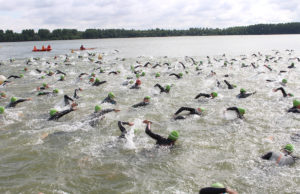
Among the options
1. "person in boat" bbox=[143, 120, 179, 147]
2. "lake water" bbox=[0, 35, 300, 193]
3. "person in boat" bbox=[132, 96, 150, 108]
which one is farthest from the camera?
"person in boat" bbox=[132, 96, 150, 108]

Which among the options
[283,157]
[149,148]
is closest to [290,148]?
[283,157]

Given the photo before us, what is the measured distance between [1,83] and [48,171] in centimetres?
1566

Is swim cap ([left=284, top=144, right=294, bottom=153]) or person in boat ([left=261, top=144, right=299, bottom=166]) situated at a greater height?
swim cap ([left=284, top=144, right=294, bottom=153])

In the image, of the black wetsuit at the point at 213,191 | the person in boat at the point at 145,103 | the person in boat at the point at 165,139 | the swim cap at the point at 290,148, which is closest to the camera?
the black wetsuit at the point at 213,191

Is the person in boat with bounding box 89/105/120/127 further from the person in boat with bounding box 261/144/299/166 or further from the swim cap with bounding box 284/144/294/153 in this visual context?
the swim cap with bounding box 284/144/294/153

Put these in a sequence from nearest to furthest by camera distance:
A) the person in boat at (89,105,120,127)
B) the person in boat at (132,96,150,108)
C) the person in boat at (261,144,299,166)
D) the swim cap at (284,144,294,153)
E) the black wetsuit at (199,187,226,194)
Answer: the black wetsuit at (199,187,226,194)
the person in boat at (261,144,299,166)
the swim cap at (284,144,294,153)
the person in boat at (89,105,120,127)
the person in boat at (132,96,150,108)

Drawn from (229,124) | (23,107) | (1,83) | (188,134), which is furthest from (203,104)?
(1,83)

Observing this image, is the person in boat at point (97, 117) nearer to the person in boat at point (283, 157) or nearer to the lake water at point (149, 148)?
the lake water at point (149, 148)

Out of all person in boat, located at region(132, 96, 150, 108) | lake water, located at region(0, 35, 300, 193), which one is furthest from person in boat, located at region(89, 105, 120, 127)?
person in boat, located at region(132, 96, 150, 108)

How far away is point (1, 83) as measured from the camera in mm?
19125

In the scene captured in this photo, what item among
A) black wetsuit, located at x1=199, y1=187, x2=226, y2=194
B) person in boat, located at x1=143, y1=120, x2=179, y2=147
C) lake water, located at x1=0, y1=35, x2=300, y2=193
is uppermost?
black wetsuit, located at x1=199, y1=187, x2=226, y2=194

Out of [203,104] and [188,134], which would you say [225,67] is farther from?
[188,134]

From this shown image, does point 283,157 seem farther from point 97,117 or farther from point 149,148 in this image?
point 97,117

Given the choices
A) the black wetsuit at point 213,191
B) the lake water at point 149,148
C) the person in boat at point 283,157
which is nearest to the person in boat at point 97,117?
the lake water at point 149,148
